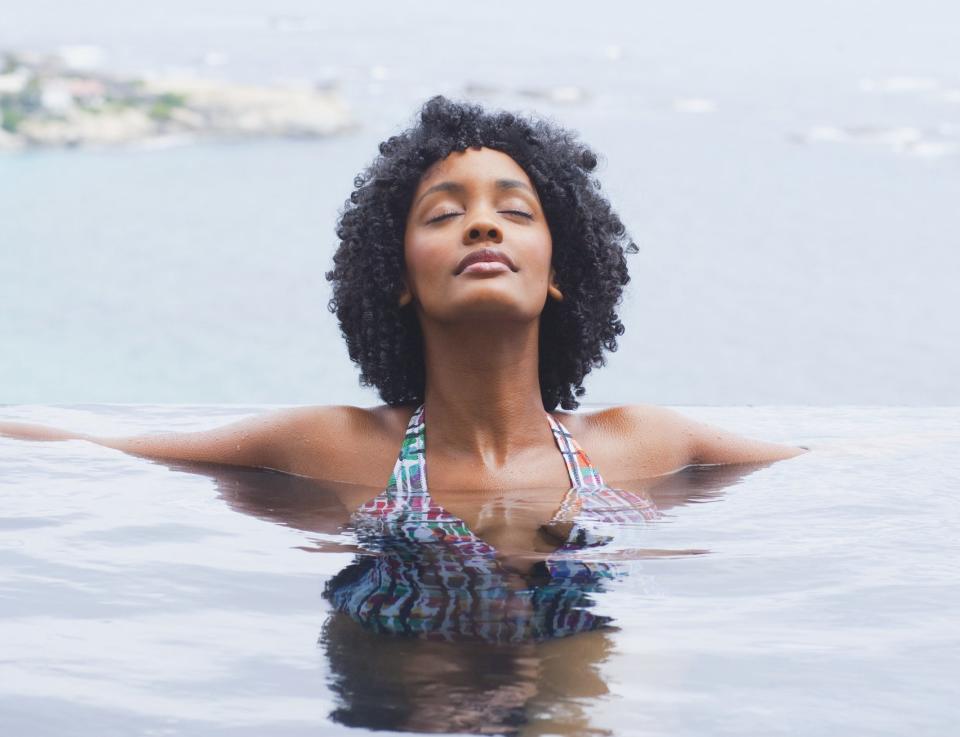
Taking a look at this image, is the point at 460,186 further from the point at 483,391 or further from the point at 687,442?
the point at 687,442

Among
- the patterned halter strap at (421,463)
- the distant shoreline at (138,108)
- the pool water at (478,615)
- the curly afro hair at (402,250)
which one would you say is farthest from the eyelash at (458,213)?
the distant shoreline at (138,108)

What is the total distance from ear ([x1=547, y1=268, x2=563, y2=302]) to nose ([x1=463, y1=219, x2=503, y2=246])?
0.31 meters

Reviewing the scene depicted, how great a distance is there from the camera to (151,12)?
37.1 ft

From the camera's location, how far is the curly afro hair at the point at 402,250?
3.03 metres

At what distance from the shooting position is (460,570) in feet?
7.79

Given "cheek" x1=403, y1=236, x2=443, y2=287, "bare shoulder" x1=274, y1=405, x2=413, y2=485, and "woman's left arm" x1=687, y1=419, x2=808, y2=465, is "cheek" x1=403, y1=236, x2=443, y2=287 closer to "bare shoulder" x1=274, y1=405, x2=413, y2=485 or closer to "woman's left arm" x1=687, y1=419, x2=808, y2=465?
"bare shoulder" x1=274, y1=405, x2=413, y2=485

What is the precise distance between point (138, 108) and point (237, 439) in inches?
381

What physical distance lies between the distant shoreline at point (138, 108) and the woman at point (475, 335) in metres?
8.93

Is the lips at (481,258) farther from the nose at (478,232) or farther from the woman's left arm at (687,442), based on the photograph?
the woman's left arm at (687,442)

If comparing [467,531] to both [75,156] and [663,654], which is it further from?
[75,156]

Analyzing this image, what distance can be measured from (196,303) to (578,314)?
24.1 ft

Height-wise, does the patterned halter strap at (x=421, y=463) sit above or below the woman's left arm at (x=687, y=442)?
below

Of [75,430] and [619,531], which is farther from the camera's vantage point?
[75,430]

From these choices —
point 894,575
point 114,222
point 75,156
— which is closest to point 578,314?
point 894,575
